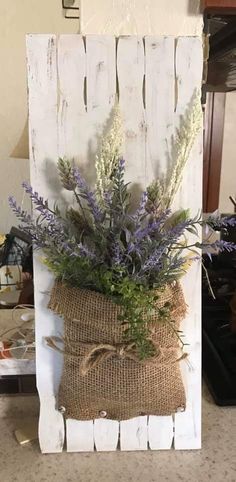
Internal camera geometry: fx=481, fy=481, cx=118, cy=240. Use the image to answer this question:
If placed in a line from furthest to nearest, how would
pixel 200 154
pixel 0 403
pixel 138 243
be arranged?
pixel 0 403 → pixel 200 154 → pixel 138 243

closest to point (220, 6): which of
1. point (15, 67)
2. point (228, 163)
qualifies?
point (228, 163)

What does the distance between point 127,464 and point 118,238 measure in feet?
1.16

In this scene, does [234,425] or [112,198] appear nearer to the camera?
[112,198]

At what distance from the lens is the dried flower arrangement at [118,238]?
2.09 feet

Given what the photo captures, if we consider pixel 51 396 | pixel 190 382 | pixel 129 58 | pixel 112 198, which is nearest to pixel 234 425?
pixel 190 382

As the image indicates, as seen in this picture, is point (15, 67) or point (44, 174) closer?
point (44, 174)

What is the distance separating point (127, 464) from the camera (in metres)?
0.73

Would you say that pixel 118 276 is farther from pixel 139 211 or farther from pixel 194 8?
pixel 194 8

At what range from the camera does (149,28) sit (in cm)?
80

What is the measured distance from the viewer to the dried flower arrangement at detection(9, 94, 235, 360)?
64 cm

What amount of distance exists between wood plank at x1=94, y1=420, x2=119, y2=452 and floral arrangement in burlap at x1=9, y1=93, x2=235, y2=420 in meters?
0.03

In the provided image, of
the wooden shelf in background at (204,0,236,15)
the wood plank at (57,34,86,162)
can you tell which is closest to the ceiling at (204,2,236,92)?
the wooden shelf in background at (204,0,236,15)

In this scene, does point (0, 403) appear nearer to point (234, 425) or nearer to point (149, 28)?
point (234, 425)

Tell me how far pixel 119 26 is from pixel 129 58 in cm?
14
